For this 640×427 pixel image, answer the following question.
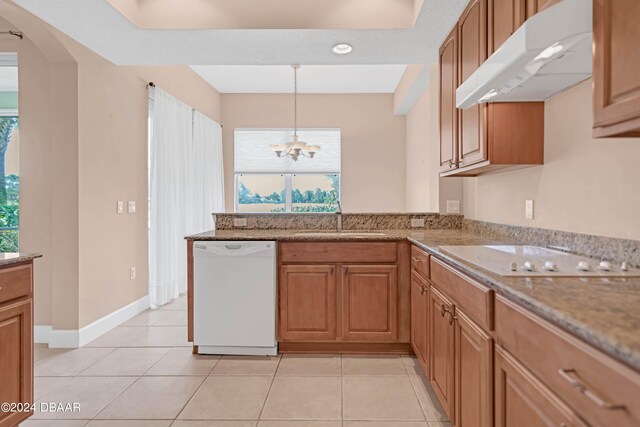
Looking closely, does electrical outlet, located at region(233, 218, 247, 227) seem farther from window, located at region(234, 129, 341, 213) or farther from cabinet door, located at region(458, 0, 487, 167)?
window, located at region(234, 129, 341, 213)

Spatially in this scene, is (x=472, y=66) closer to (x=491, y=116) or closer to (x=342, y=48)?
(x=491, y=116)

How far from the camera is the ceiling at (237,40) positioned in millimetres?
2521

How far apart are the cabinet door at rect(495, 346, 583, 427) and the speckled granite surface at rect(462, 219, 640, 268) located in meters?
0.70

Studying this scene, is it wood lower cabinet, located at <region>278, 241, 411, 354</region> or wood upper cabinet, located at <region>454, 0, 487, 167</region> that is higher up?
wood upper cabinet, located at <region>454, 0, 487, 167</region>

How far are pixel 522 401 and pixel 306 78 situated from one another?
528 centimetres

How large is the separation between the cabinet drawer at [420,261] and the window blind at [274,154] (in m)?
4.05

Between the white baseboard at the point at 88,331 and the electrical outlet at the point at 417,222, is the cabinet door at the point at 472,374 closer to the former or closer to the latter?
the electrical outlet at the point at 417,222

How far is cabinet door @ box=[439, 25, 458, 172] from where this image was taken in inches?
98.3

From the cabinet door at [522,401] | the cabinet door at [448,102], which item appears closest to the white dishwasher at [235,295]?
the cabinet door at [448,102]

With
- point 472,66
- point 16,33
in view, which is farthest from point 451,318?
point 16,33

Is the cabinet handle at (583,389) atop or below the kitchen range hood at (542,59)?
below

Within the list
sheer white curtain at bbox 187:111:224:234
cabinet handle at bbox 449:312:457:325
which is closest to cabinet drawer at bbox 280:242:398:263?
cabinet handle at bbox 449:312:457:325

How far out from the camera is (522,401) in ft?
3.54

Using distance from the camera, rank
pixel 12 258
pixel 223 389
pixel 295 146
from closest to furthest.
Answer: pixel 12 258 → pixel 223 389 → pixel 295 146
